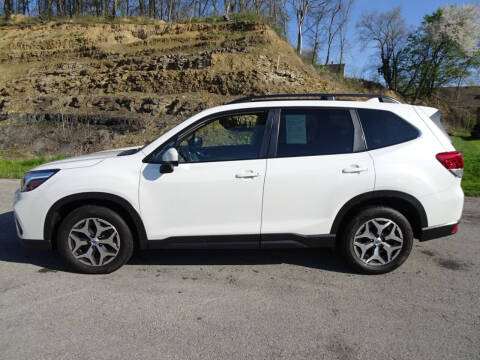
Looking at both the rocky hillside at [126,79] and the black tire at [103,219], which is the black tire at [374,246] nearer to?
the black tire at [103,219]

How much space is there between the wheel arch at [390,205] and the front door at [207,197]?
2.95 feet

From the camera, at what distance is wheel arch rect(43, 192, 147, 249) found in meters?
3.59

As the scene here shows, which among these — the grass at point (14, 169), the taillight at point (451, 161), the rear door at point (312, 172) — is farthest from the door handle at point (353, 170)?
the grass at point (14, 169)

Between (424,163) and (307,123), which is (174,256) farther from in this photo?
(424,163)

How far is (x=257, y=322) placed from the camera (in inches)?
114

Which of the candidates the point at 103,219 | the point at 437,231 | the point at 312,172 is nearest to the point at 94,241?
the point at 103,219

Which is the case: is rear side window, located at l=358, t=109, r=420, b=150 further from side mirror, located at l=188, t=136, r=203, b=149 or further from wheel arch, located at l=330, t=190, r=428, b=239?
side mirror, located at l=188, t=136, r=203, b=149

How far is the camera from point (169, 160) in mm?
3445

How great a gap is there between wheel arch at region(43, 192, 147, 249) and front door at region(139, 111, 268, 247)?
11 cm

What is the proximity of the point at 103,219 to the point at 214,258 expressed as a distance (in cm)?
137

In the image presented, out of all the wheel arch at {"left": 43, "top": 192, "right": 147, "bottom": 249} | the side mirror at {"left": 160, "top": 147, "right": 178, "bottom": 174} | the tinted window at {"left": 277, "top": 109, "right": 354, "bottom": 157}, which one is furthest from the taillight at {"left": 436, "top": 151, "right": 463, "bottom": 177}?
the wheel arch at {"left": 43, "top": 192, "right": 147, "bottom": 249}

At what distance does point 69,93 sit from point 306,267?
23.3 meters

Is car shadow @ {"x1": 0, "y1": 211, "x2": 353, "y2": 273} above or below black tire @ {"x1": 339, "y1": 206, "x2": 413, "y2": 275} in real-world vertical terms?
below

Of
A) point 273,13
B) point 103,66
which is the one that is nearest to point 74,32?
point 103,66
